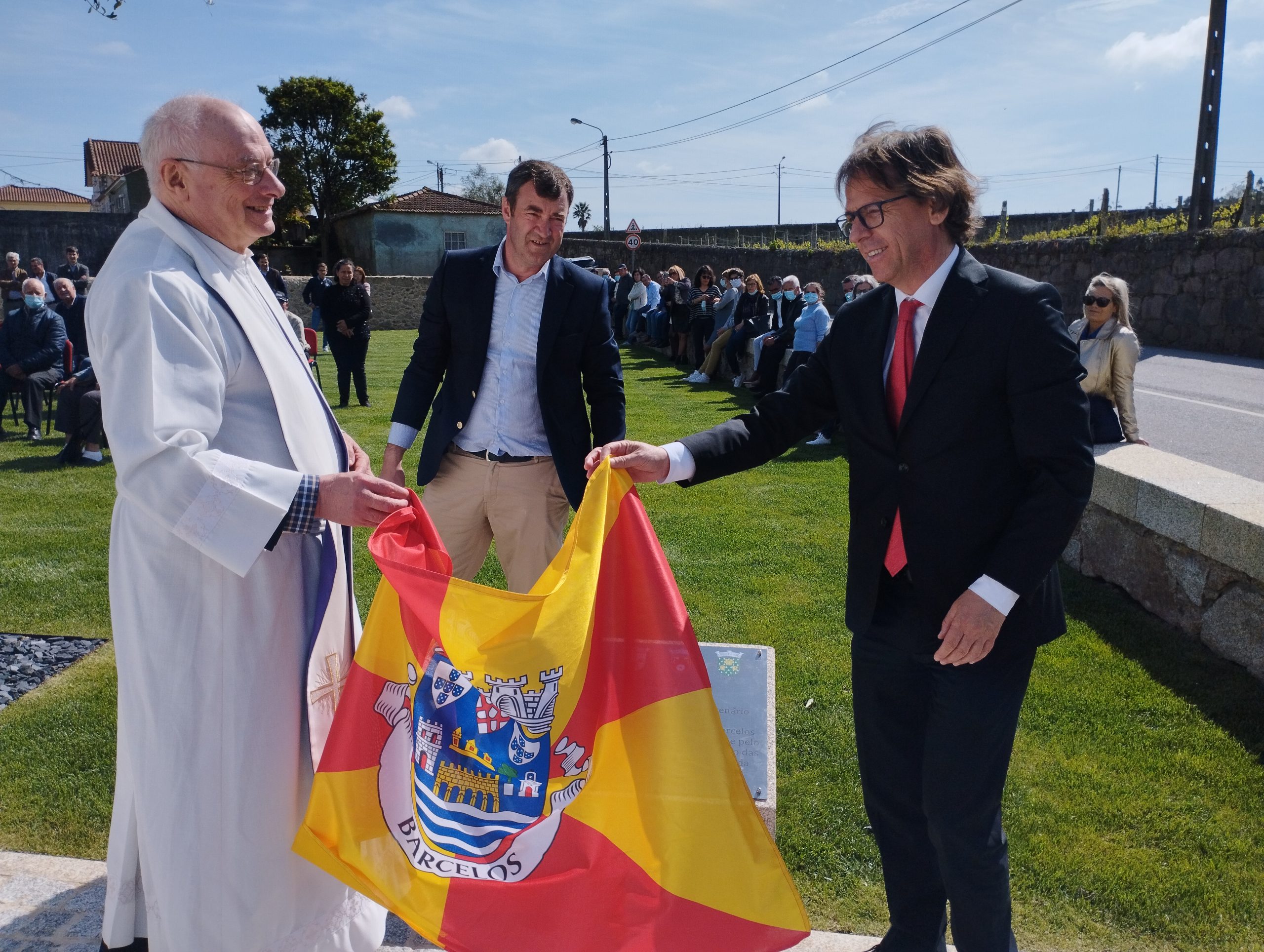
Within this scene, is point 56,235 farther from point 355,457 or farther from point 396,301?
point 355,457

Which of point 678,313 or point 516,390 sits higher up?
point 678,313

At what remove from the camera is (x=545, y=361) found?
12.4 ft

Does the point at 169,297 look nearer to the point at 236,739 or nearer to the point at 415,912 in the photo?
the point at 236,739

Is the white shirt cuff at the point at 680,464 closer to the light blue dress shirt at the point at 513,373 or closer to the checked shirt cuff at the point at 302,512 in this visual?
the checked shirt cuff at the point at 302,512

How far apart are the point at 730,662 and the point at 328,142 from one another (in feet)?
182

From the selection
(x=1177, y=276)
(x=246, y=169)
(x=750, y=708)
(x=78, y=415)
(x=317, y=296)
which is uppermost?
(x=1177, y=276)

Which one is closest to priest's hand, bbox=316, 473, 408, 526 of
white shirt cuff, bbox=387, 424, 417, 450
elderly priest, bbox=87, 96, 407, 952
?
elderly priest, bbox=87, 96, 407, 952

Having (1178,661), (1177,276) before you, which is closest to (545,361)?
(1178,661)

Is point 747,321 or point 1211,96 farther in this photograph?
point 1211,96

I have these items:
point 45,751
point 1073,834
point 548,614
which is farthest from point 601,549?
point 45,751

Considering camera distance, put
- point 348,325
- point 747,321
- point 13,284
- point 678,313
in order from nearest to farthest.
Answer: point 348,325 < point 13,284 < point 747,321 < point 678,313

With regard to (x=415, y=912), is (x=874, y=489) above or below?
above

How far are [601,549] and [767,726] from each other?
1.25 metres

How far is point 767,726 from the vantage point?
134 inches
